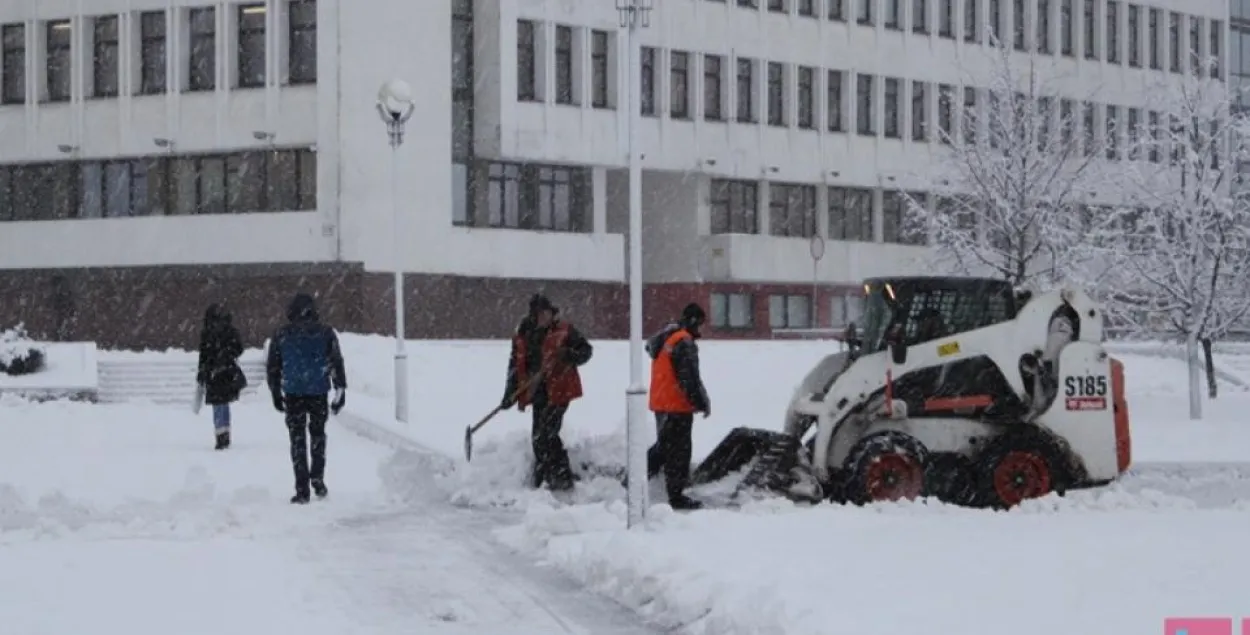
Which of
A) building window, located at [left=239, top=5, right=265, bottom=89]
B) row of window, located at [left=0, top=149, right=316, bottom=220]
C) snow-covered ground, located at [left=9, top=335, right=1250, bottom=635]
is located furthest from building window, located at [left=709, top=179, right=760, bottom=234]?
snow-covered ground, located at [left=9, top=335, right=1250, bottom=635]

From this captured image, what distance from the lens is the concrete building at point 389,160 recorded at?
46719 millimetres

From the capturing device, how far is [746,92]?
54938mm

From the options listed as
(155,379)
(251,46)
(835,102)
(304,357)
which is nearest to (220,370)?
(304,357)

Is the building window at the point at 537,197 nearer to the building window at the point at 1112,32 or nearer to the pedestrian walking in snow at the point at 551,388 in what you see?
the building window at the point at 1112,32

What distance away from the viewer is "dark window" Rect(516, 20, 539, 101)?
49000mm

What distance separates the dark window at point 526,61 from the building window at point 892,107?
14.0 m

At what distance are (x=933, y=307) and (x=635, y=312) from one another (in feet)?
11.6

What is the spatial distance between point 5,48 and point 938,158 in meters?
26.3

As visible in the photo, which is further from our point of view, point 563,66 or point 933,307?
point 563,66

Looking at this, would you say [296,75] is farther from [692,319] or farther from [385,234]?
[692,319]

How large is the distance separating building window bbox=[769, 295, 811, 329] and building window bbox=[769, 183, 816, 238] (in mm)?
1877

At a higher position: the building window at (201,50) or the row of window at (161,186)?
the building window at (201,50)

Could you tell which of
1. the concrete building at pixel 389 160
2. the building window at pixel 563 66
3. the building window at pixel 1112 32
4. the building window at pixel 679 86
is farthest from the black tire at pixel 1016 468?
the building window at pixel 1112 32

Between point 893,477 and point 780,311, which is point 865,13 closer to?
point 780,311
